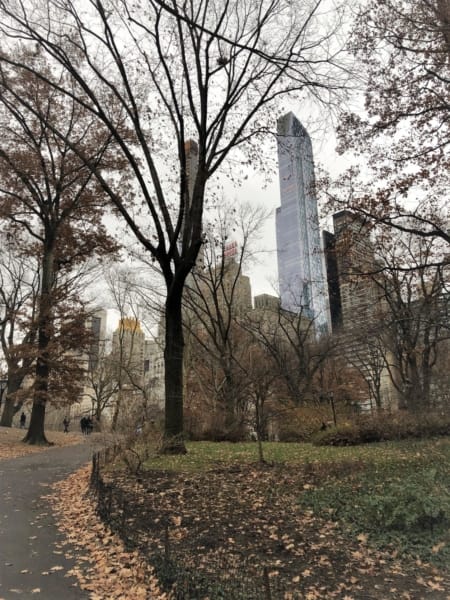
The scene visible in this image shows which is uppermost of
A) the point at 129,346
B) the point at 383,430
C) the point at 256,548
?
the point at 129,346

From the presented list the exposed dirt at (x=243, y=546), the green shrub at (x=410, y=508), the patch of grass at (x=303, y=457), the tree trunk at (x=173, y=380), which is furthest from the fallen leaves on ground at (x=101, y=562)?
the tree trunk at (x=173, y=380)

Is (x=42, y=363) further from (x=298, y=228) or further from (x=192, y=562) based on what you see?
(x=192, y=562)

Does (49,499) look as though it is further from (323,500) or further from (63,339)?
(63,339)

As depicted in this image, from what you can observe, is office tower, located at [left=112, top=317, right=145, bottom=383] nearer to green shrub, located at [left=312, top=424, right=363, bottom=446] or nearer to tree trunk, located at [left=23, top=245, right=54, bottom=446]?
tree trunk, located at [left=23, top=245, right=54, bottom=446]

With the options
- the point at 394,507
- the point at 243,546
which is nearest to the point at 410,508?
the point at 394,507

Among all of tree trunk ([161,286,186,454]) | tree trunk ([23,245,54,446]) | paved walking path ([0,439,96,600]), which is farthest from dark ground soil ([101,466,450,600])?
tree trunk ([23,245,54,446])

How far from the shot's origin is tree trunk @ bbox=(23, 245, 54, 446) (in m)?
18.3

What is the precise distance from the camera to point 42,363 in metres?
18.9

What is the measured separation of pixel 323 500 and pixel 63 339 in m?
16.1

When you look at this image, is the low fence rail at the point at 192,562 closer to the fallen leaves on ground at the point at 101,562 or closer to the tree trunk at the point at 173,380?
the fallen leaves on ground at the point at 101,562

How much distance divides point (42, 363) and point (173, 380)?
10.0 meters

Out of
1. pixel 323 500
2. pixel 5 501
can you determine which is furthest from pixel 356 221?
pixel 5 501

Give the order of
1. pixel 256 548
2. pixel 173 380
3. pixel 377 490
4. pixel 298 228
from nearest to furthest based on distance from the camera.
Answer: pixel 256 548, pixel 377 490, pixel 173 380, pixel 298 228

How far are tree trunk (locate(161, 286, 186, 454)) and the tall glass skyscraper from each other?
5636 mm
